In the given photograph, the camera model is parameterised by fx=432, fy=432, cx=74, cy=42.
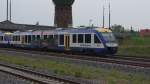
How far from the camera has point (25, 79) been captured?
64.0 ft

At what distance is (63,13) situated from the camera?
246ft

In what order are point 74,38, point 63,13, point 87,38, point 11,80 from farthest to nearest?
point 63,13 < point 74,38 < point 87,38 < point 11,80

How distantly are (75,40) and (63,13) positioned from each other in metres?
34.0

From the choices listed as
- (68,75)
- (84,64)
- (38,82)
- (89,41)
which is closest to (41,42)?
(89,41)

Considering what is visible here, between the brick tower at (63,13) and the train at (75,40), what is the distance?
65.8 feet

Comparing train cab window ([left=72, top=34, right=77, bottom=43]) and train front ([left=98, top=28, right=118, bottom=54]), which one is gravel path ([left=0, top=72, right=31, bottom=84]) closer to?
train front ([left=98, top=28, right=118, bottom=54])

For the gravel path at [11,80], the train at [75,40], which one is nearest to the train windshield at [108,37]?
the train at [75,40]

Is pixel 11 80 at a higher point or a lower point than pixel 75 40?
lower

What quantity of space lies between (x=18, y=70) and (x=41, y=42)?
25.4 metres

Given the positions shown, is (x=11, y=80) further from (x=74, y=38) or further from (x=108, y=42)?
(x=74, y=38)

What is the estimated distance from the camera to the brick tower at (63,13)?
248 ft

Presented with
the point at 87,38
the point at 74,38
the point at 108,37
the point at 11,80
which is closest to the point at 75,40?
the point at 74,38

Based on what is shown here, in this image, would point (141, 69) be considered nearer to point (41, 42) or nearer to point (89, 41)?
point (89, 41)

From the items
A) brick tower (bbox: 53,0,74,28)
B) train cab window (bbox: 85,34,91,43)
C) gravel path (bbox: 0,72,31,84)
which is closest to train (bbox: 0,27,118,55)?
train cab window (bbox: 85,34,91,43)
